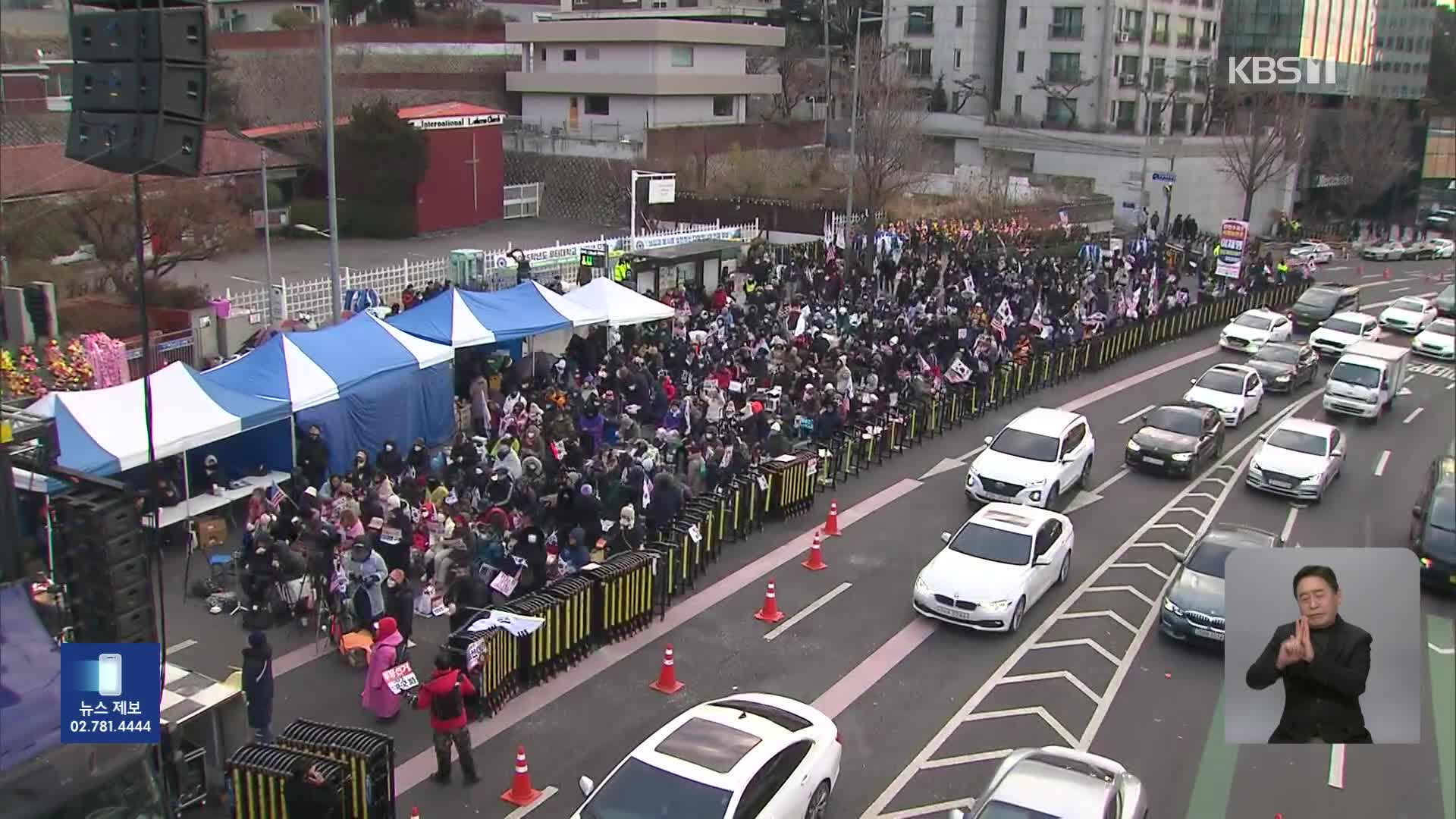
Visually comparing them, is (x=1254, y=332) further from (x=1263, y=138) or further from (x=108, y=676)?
(x=108, y=676)

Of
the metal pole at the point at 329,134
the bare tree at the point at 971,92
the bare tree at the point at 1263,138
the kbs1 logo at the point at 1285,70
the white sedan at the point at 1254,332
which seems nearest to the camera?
the metal pole at the point at 329,134

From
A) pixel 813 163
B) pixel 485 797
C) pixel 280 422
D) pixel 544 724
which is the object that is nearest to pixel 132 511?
pixel 485 797

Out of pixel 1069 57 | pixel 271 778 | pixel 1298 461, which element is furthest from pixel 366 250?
pixel 1069 57

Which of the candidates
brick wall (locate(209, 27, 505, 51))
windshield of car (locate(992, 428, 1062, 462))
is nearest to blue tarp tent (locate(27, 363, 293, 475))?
windshield of car (locate(992, 428, 1062, 462))

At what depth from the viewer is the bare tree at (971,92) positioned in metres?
70.2

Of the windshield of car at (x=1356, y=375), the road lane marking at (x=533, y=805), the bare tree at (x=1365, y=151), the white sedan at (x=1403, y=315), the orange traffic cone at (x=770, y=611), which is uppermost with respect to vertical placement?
the bare tree at (x=1365, y=151)

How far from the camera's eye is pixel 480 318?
22.3m

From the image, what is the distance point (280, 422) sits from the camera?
1828cm

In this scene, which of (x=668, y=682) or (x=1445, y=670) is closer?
(x=1445, y=670)

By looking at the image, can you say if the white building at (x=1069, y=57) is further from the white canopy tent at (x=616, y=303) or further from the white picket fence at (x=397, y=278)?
the white canopy tent at (x=616, y=303)

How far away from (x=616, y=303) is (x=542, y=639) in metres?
12.5

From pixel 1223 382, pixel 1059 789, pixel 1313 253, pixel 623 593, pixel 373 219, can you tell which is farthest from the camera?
pixel 1313 253

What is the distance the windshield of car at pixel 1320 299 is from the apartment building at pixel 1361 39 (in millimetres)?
8245

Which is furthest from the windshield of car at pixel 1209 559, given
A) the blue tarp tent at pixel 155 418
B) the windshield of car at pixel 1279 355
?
the windshield of car at pixel 1279 355
